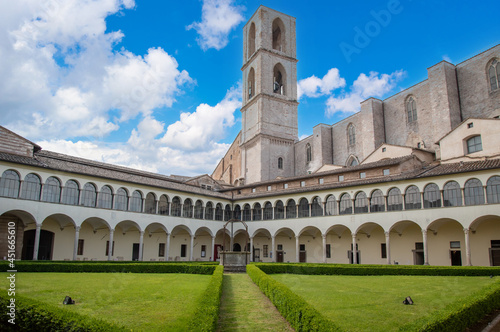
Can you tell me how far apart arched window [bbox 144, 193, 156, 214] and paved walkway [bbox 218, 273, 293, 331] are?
63.7ft

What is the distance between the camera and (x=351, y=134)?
41.9m

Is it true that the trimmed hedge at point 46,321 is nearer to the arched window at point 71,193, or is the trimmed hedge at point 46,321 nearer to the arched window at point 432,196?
the arched window at point 71,193

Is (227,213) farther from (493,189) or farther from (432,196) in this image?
(493,189)

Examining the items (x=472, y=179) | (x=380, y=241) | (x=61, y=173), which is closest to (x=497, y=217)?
(x=472, y=179)

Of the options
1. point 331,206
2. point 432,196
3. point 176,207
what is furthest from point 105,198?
point 432,196

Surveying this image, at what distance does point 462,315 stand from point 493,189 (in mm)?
18656

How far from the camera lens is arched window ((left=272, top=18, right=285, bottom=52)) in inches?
2044

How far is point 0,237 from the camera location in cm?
2391

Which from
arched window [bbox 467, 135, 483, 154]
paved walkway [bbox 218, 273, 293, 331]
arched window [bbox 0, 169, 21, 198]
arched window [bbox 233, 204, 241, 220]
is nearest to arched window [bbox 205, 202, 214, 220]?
arched window [bbox 233, 204, 241, 220]

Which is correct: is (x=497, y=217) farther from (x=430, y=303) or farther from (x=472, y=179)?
(x=430, y=303)

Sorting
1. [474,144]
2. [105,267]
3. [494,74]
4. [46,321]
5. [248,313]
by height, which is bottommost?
[248,313]

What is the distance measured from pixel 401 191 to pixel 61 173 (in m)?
23.7

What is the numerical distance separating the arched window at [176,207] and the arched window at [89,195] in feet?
23.2

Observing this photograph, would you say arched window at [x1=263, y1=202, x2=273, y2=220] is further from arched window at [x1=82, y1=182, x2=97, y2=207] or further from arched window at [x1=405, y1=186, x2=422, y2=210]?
arched window at [x1=82, y1=182, x2=97, y2=207]
